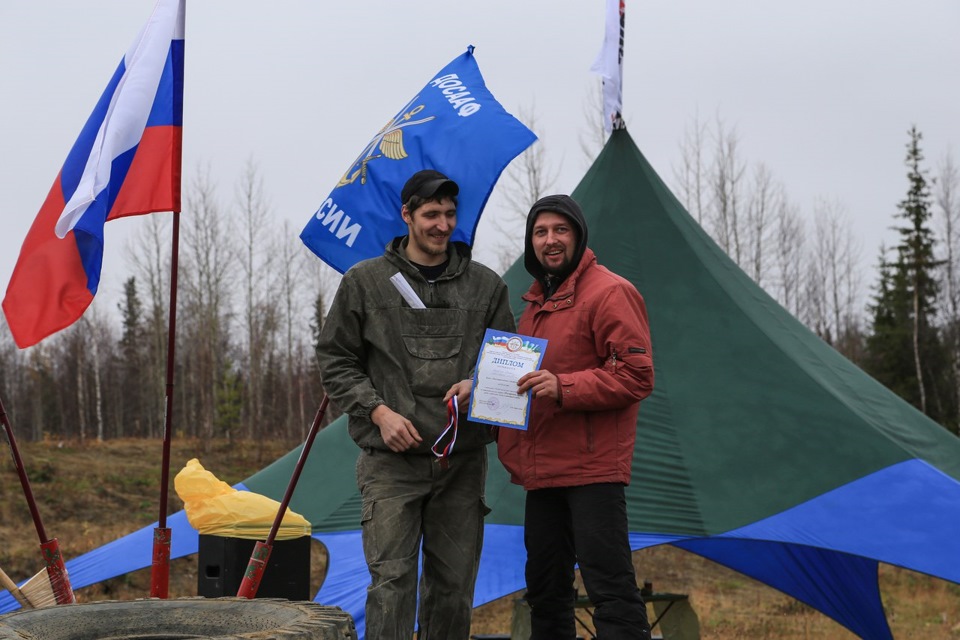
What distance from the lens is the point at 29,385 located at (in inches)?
1469

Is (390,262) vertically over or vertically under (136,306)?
under

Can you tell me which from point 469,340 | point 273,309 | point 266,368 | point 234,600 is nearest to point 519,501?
point 469,340

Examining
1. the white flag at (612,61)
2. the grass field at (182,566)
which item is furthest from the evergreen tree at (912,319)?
the white flag at (612,61)

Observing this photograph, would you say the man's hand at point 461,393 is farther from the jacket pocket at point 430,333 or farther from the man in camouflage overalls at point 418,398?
the jacket pocket at point 430,333

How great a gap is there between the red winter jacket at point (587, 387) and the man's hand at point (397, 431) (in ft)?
1.32

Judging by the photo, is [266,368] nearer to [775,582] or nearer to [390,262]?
[775,582]

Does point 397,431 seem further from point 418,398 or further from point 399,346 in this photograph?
point 399,346

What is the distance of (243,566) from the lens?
12.8 feet

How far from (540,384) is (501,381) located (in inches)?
4.6

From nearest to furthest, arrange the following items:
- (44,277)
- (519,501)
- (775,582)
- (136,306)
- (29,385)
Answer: (44,277)
(519,501)
(775,582)
(29,385)
(136,306)

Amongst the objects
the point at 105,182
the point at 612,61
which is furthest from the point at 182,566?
the point at 105,182

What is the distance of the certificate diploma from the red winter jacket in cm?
12

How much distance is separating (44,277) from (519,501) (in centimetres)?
240

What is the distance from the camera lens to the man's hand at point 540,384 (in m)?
2.90
